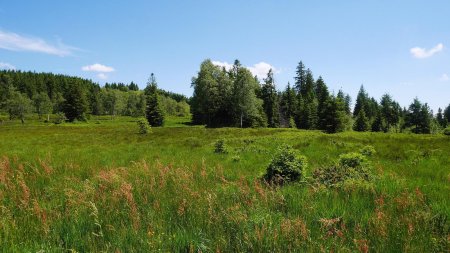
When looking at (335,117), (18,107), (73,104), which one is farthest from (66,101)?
(335,117)

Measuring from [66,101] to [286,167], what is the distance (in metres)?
106

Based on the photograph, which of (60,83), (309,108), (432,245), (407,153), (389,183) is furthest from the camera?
(60,83)

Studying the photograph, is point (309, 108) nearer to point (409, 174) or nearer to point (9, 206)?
point (409, 174)

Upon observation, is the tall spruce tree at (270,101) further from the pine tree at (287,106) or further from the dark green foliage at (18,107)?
the dark green foliage at (18,107)

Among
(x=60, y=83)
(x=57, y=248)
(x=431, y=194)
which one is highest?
(x=60, y=83)

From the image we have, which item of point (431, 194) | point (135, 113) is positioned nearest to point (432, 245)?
point (431, 194)

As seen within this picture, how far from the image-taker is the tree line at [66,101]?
331 ft

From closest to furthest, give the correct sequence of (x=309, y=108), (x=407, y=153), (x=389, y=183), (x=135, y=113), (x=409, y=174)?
(x=389, y=183) → (x=409, y=174) → (x=407, y=153) → (x=309, y=108) → (x=135, y=113)

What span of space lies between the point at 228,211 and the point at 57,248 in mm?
2517

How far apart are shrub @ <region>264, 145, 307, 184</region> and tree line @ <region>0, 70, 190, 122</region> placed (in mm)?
76259

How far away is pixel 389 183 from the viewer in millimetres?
7406

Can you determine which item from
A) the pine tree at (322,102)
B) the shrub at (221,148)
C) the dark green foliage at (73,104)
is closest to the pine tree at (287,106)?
the pine tree at (322,102)

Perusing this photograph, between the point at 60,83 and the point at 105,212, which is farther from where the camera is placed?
the point at 60,83

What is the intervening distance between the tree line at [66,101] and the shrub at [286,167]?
7626 cm
